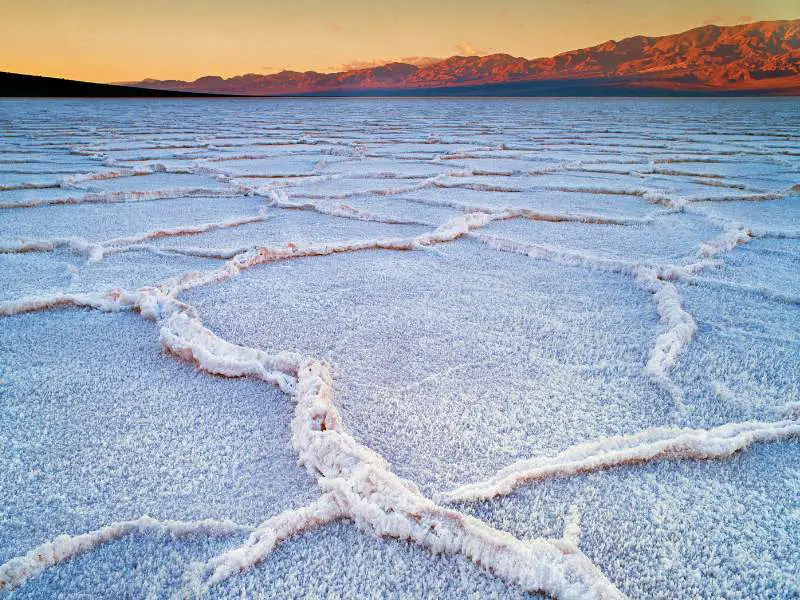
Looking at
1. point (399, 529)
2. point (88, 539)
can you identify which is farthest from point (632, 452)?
point (88, 539)

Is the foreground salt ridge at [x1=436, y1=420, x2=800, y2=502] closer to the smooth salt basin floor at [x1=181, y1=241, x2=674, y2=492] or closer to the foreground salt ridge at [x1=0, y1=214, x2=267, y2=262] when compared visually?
the smooth salt basin floor at [x1=181, y1=241, x2=674, y2=492]

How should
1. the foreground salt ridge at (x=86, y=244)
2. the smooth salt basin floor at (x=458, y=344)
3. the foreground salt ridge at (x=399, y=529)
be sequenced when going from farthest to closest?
the foreground salt ridge at (x=86, y=244), the smooth salt basin floor at (x=458, y=344), the foreground salt ridge at (x=399, y=529)

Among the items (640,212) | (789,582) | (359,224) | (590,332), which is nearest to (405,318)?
(590,332)

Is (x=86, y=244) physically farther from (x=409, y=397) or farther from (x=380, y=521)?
(x=380, y=521)

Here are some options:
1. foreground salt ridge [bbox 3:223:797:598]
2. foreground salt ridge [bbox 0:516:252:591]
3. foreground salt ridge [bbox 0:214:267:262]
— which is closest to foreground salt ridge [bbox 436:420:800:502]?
foreground salt ridge [bbox 3:223:797:598]

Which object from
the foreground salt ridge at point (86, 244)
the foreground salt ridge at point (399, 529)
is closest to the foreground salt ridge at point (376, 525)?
the foreground salt ridge at point (399, 529)

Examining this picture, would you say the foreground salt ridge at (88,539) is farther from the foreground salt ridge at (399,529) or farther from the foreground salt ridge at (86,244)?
the foreground salt ridge at (86,244)
